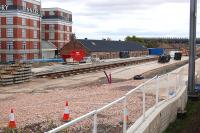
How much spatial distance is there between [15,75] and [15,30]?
127 feet

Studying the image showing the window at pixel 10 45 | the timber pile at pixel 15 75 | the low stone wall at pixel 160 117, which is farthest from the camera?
the window at pixel 10 45

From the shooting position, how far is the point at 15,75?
31.2 meters

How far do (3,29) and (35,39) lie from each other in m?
8.60

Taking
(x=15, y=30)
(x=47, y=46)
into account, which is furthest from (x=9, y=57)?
(x=47, y=46)

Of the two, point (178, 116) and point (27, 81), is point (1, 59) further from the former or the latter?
point (178, 116)

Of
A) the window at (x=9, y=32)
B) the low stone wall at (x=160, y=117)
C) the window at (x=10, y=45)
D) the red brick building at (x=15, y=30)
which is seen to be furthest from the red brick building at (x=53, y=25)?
the low stone wall at (x=160, y=117)

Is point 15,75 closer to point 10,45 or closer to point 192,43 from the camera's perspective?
point 192,43

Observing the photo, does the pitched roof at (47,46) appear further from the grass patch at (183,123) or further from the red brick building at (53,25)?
the grass patch at (183,123)

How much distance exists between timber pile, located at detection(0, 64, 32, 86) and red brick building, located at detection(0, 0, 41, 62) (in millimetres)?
35155

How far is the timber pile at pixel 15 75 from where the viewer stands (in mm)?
29959

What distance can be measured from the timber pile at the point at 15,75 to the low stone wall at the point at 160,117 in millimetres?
17864

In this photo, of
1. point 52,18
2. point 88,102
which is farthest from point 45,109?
point 52,18

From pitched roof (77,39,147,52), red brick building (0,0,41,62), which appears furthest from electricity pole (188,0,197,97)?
pitched roof (77,39,147,52)

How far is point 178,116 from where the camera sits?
15.0 meters
